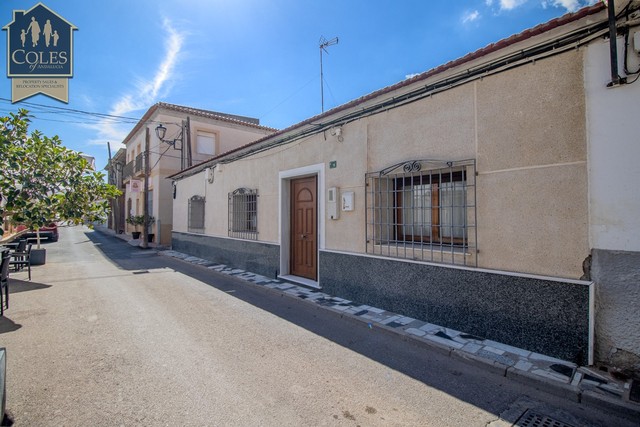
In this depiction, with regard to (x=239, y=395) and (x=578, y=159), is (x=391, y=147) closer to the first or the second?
(x=578, y=159)

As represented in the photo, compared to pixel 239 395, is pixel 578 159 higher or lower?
higher

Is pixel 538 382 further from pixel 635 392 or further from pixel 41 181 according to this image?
pixel 41 181

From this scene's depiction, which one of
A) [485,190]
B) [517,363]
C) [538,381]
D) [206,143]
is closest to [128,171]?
[206,143]

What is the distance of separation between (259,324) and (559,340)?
367 cm

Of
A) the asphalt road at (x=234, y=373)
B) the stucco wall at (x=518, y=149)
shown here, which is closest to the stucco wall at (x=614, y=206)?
the stucco wall at (x=518, y=149)

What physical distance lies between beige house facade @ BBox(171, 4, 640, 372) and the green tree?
3.75m

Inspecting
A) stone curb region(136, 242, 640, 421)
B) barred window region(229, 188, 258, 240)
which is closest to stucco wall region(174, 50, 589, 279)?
stone curb region(136, 242, 640, 421)

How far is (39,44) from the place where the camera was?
18.2 feet

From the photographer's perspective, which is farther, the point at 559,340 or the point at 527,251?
the point at 527,251

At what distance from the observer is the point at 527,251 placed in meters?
3.49

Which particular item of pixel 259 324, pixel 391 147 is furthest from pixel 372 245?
pixel 259 324

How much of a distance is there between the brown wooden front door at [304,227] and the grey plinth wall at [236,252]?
498 mm

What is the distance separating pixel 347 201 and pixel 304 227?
1798mm

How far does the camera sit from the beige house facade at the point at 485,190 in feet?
10.2
